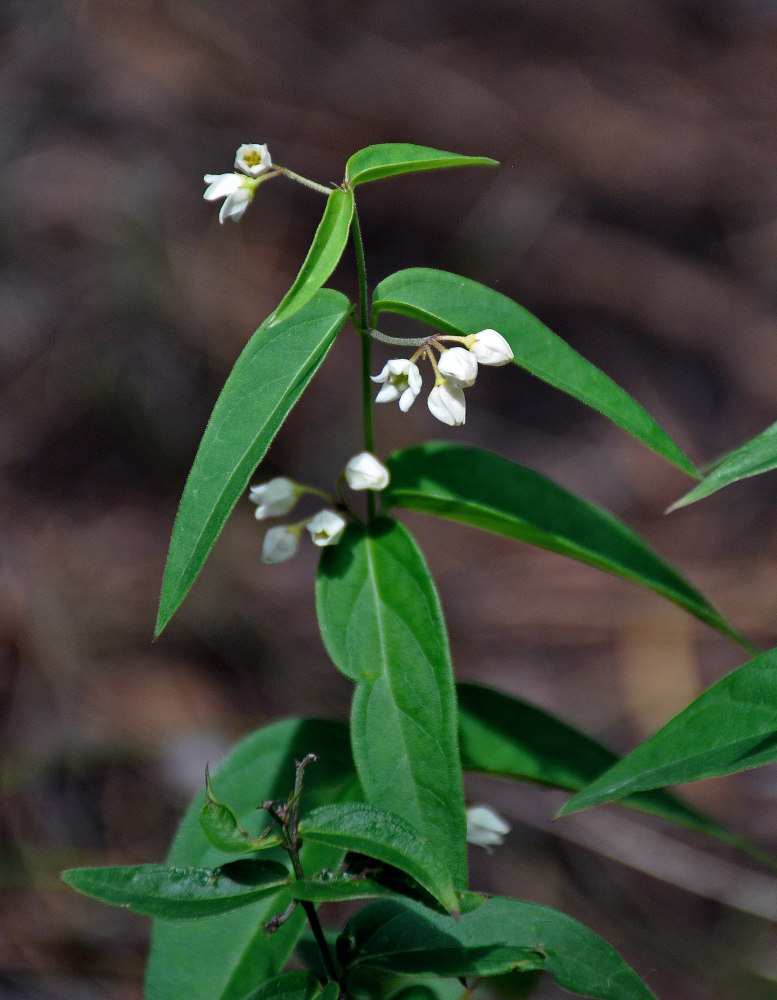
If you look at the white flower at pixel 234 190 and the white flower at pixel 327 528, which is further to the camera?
the white flower at pixel 327 528

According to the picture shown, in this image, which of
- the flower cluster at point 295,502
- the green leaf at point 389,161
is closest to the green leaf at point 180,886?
the flower cluster at point 295,502

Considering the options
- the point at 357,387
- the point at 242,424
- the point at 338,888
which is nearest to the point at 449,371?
the point at 242,424

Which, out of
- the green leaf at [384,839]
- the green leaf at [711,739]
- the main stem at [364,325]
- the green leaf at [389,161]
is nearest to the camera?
the green leaf at [384,839]

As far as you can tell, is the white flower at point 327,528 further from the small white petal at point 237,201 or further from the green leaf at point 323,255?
the small white petal at point 237,201

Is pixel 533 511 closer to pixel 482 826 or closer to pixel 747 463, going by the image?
pixel 747 463

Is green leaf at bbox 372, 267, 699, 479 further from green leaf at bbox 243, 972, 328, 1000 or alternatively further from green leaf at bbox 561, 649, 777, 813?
green leaf at bbox 243, 972, 328, 1000

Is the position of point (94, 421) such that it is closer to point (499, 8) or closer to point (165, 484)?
point (165, 484)

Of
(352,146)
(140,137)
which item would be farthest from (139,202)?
(352,146)
